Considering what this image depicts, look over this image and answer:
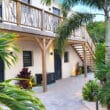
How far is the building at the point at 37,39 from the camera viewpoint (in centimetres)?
1162

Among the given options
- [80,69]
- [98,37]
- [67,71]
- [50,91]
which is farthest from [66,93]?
[98,37]

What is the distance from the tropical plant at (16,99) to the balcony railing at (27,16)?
27.2ft

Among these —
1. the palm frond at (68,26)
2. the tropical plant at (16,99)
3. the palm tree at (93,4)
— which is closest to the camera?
the tropical plant at (16,99)

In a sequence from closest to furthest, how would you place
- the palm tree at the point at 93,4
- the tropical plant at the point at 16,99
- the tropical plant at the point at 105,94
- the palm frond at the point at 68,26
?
the tropical plant at the point at 16,99, the tropical plant at the point at 105,94, the palm tree at the point at 93,4, the palm frond at the point at 68,26

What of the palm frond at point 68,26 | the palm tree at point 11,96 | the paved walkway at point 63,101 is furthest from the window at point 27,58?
the palm tree at point 11,96

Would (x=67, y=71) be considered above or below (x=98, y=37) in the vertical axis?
below

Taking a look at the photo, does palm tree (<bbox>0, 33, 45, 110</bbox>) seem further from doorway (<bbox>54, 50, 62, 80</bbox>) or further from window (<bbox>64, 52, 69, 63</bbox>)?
window (<bbox>64, 52, 69, 63</bbox>)

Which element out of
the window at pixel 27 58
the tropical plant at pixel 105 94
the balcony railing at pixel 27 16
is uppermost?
the balcony railing at pixel 27 16

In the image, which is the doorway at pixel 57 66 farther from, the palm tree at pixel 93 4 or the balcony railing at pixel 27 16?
the palm tree at pixel 93 4

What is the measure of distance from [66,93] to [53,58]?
6.07 m

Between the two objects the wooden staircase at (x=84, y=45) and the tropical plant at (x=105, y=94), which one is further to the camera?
the wooden staircase at (x=84, y=45)

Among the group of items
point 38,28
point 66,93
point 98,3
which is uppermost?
point 98,3

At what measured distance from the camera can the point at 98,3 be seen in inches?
462

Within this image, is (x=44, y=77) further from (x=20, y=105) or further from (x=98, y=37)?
(x=98, y=37)
